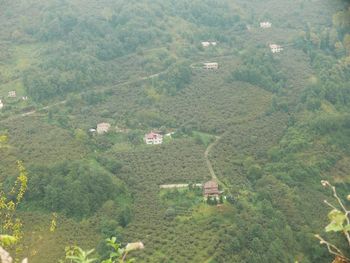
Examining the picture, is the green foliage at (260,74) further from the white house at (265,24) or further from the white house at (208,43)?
the white house at (265,24)

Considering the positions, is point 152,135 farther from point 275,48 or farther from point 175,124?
point 275,48

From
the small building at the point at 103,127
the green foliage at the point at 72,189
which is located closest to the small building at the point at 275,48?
the small building at the point at 103,127

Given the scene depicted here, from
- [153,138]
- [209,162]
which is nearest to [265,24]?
[153,138]

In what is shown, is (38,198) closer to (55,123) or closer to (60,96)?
(55,123)

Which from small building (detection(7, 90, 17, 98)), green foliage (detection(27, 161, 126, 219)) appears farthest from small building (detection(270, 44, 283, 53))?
green foliage (detection(27, 161, 126, 219))

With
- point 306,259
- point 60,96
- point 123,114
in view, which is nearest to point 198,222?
point 306,259

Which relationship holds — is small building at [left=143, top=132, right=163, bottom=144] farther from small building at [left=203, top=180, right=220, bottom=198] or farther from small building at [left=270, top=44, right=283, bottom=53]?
small building at [left=270, top=44, right=283, bottom=53]

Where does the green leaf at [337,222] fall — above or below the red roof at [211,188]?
above
